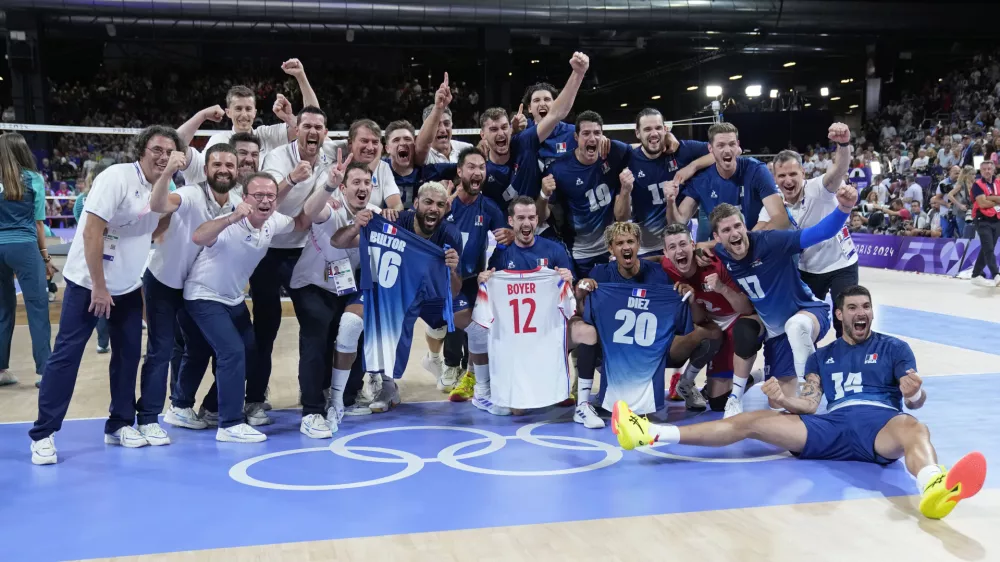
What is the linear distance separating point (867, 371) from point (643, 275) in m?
1.69

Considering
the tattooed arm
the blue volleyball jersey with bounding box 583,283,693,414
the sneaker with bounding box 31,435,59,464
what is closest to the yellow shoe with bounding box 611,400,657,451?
the tattooed arm

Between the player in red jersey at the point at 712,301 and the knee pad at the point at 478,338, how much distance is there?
1.43 m

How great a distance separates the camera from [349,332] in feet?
18.7

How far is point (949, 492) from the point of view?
11.8ft

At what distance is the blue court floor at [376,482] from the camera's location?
3721 millimetres

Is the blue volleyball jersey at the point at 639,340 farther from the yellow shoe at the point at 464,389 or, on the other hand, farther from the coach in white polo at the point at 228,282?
the coach in white polo at the point at 228,282

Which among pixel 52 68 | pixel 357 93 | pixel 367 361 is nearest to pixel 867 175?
pixel 357 93

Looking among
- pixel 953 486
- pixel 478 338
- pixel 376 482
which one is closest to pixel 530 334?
pixel 478 338

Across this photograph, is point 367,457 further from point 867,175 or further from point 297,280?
point 867,175

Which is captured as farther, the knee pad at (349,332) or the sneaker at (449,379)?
the sneaker at (449,379)

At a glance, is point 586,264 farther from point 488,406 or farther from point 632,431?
point 632,431

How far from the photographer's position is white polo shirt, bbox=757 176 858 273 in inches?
243

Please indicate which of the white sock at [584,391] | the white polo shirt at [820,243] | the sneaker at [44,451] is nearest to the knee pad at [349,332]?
the white sock at [584,391]

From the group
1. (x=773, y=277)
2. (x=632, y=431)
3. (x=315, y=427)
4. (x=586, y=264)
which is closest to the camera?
(x=632, y=431)
